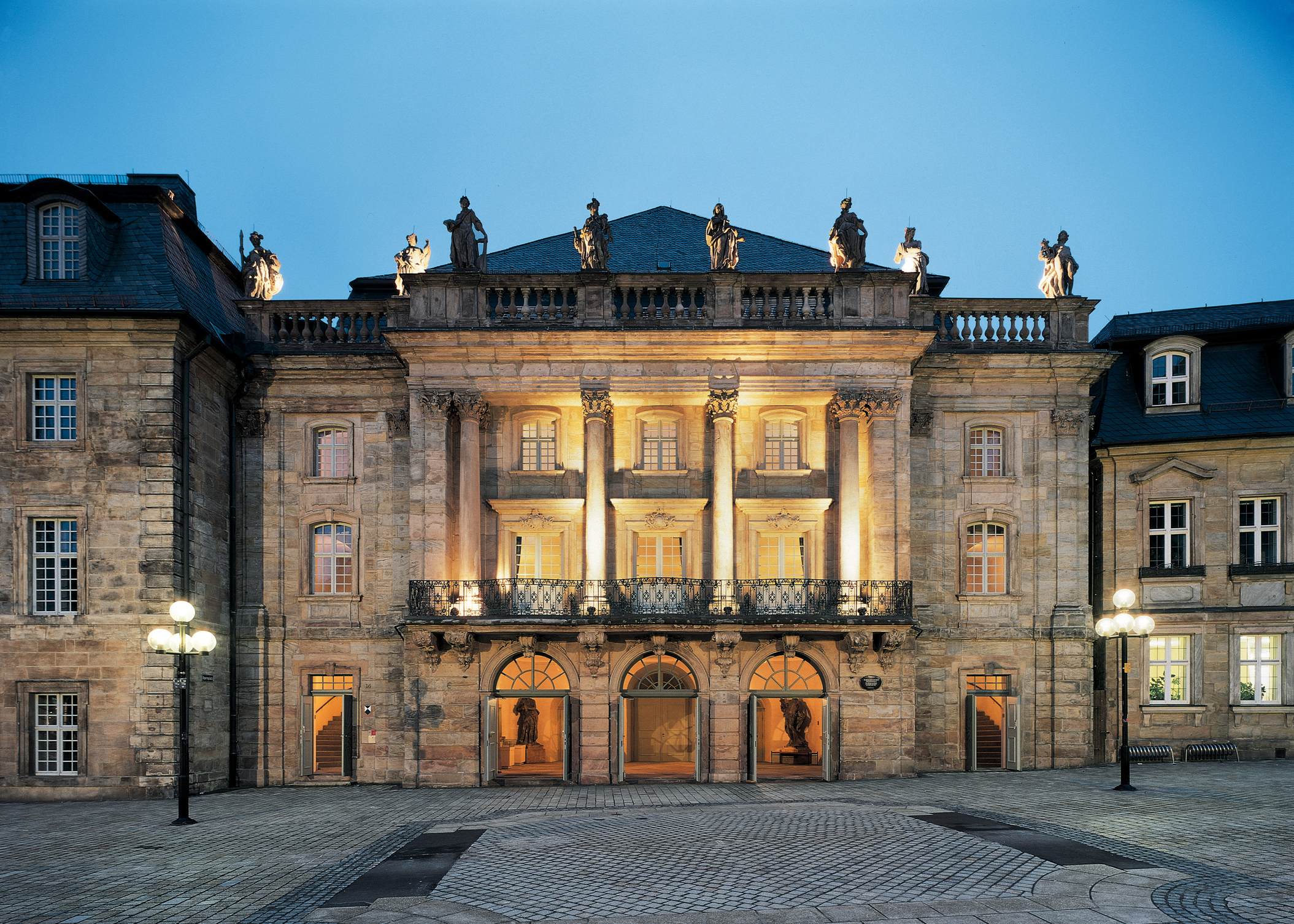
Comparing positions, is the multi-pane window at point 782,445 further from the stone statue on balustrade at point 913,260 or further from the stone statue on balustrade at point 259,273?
the stone statue on balustrade at point 259,273

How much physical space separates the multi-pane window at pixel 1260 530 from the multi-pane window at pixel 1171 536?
158 cm

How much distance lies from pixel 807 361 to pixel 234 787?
65.2ft

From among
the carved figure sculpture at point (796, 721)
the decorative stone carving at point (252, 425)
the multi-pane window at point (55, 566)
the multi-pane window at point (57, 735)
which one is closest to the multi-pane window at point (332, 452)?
the decorative stone carving at point (252, 425)

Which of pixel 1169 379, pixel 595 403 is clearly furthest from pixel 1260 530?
pixel 595 403

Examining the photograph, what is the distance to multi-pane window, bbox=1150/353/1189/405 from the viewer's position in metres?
31.1

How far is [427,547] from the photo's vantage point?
26.7 meters

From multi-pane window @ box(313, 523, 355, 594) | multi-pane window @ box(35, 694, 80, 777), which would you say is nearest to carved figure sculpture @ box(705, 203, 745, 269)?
multi-pane window @ box(313, 523, 355, 594)

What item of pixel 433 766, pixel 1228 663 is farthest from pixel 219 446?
pixel 1228 663

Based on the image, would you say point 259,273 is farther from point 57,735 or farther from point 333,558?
point 57,735

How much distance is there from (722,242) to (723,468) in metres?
6.37

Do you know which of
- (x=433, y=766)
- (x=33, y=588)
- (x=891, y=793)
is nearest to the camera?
(x=891, y=793)

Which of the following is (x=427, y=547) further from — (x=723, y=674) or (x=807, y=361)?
(x=807, y=361)

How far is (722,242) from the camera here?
27.4 metres

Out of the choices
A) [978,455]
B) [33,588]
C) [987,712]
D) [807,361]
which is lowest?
[987,712]
